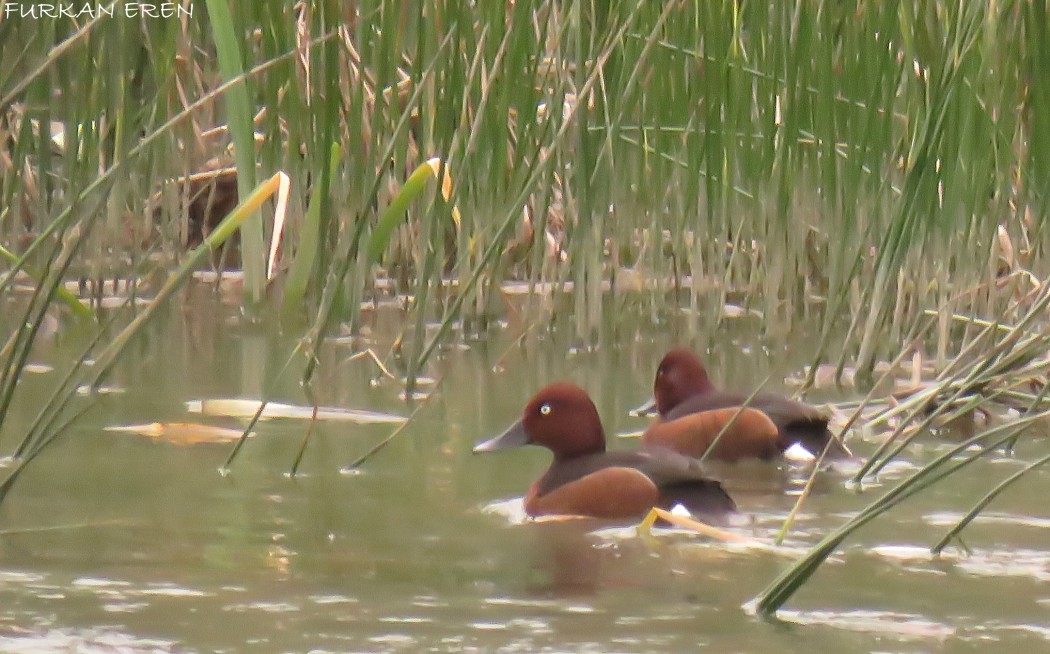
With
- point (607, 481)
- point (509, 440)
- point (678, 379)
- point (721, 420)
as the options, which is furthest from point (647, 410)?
point (607, 481)

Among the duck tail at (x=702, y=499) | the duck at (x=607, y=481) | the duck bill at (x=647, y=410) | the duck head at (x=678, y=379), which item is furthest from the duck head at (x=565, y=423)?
the duck bill at (x=647, y=410)

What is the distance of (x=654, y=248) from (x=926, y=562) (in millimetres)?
3377

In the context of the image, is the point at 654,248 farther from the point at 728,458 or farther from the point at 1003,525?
the point at 1003,525

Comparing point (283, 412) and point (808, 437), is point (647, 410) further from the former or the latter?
point (283, 412)

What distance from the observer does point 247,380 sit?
648 cm

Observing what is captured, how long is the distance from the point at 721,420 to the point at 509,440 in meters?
0.68

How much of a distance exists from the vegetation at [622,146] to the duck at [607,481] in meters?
0.38

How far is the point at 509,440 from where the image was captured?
5.28 meters

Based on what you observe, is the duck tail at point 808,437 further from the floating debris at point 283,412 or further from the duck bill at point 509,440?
the floating debris at point 283,412

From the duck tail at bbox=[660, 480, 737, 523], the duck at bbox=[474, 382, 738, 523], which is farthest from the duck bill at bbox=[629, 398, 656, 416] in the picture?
the duck tail at bbox=[660, 480, 737, 523]

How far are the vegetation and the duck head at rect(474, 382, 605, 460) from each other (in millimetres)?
320

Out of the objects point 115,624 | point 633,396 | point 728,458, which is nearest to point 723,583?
point 115,624

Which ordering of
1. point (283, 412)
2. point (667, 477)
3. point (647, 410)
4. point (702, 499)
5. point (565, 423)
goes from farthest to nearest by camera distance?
point (647, 410) < point (283, 412) < point (565, 423) < point (667, 477) < point (702, 499)

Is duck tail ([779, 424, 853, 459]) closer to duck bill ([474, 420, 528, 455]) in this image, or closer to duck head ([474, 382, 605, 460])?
duck head ([474, 382, 605, 460])
